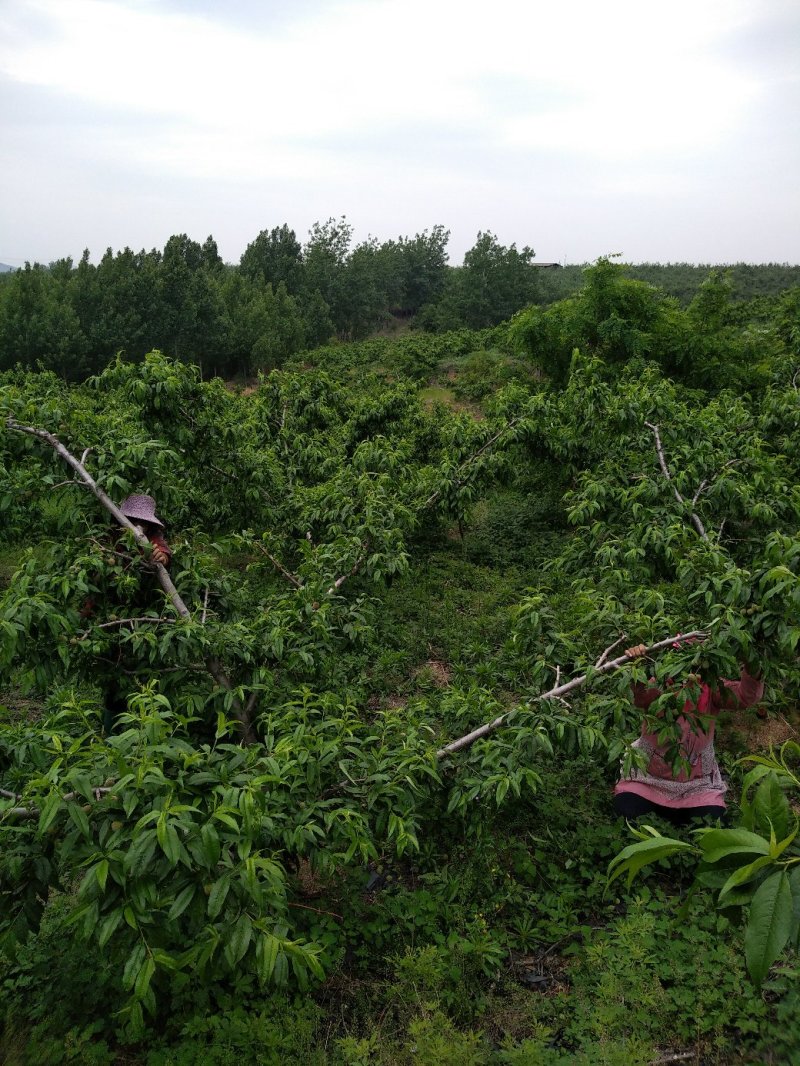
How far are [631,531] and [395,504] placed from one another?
69.4 inches

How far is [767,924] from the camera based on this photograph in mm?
907

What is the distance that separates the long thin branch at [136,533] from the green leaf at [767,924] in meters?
2.79

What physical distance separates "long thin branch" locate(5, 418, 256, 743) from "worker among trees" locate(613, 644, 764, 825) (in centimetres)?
196

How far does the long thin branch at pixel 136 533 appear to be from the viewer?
350 centimetres

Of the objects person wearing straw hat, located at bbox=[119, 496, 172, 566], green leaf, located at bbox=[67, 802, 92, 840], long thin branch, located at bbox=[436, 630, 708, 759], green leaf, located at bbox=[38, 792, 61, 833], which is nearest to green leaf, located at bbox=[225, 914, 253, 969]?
green leaf, located at bbox=[67, 802, 92, 840]

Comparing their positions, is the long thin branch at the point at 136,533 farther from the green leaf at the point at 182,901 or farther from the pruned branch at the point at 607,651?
the pruned branch at the point at 607,651

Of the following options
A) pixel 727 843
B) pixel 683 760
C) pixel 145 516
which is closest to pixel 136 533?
pixel 145 516

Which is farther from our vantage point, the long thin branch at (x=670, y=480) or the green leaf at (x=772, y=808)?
the long thin branch at (x=670, y=480)

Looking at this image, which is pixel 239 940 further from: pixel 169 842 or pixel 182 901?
pixel 169 842

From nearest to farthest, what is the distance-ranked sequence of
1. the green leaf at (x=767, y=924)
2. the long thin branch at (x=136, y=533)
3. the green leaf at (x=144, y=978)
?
1. the green leaf at (x=767, y=924)
2. the green leaf at (x=144, y=978)
3. the long thin branch at (x=136, y=533)

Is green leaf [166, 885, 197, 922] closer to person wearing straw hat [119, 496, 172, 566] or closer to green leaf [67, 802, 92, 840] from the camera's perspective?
green leaf [67, 802, 92, 840]

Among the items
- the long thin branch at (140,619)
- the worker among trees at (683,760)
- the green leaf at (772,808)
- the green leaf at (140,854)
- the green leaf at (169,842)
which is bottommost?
the worker among trees at (683,760)

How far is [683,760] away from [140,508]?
3.22m

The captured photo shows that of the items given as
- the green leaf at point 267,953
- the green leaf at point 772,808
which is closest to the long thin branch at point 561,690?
the green leaf at point 267,953
